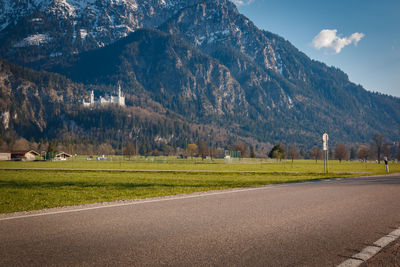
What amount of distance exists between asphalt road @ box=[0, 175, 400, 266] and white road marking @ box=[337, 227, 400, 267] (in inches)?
5.7

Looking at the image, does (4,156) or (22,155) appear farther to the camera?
(4,156)

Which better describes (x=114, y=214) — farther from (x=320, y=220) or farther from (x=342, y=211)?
(x=342, y=211)

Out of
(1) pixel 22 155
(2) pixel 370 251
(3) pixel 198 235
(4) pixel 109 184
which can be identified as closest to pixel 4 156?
(1) pixel 22 155

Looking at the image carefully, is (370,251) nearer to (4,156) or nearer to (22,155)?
(22,155)

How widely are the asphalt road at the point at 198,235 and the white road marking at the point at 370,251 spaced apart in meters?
0.15

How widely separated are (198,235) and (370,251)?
3.47 meters

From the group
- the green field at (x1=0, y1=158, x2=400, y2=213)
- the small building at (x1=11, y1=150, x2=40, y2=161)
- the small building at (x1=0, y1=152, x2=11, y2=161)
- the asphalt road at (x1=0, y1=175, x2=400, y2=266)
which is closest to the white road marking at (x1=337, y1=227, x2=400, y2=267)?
the asphalt road at (x1=0, y1=175, x2=400, y2=266)

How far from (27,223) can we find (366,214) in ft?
32.6

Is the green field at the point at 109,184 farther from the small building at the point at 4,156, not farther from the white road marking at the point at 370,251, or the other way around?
the small building at the point at 4,156

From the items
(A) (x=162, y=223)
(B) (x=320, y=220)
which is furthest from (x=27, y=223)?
(B) (x=320, y=220)

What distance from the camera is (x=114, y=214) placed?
9984mm

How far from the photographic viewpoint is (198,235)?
7.12 metres

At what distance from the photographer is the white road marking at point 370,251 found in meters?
5.29

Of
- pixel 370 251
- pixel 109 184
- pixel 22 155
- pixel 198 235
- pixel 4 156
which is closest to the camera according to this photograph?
pixel 370 251
